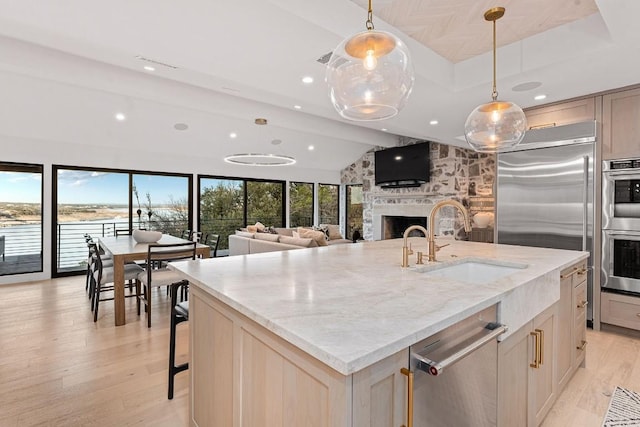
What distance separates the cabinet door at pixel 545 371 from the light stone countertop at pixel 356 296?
0.35 ft

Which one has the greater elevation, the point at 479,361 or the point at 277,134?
the point at 277,134

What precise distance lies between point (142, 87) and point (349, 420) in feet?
15.3

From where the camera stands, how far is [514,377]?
1532mm

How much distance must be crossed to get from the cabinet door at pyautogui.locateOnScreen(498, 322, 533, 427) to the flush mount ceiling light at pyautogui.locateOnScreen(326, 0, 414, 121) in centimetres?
136

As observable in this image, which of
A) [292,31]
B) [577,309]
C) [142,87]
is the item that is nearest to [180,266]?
[292,31]

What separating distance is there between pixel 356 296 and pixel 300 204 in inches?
325

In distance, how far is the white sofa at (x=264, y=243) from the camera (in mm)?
5082

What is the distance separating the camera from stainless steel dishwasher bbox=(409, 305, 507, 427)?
1.03 m

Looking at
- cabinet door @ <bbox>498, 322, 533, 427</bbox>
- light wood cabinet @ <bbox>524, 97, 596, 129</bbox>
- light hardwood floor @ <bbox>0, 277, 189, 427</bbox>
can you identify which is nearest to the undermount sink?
cabinet door @ <bbox>498, 322, 533, 427</bbox>

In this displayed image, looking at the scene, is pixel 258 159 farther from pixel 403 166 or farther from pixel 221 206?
pixel 403 166

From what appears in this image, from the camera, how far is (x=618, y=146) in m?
3.25

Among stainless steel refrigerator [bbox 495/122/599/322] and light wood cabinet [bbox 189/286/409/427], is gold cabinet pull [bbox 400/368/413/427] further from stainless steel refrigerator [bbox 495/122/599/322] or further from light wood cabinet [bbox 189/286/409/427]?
stainless steel refrigerator [bbox 495/122/599/322]

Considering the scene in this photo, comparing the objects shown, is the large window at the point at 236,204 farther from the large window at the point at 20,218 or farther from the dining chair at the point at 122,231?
the large window at the point at 20,218

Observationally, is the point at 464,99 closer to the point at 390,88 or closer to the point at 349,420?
the point at 390,88
